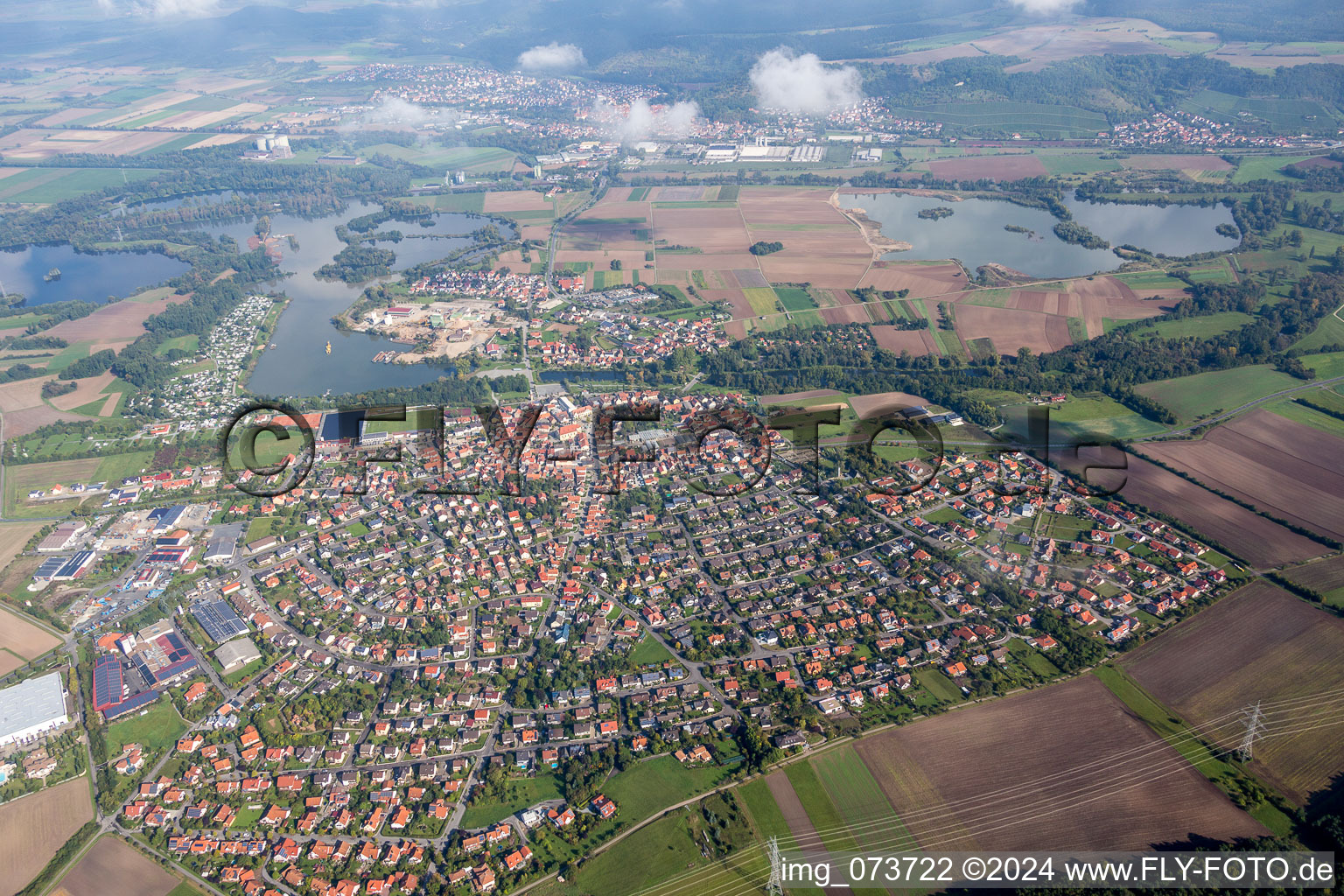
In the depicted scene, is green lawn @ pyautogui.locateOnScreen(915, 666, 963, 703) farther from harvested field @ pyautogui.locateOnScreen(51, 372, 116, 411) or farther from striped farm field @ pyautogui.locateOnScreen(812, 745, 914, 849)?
harvested field @ pyautogui.locateOnScreen(51, 372, 116, 411)

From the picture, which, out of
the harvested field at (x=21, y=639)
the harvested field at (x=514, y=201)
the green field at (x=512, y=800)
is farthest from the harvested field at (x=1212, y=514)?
the harvested field at (x=514, y=201)

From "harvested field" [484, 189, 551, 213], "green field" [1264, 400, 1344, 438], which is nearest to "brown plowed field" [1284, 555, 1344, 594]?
"green field" [1264, 400, 1344, 438]

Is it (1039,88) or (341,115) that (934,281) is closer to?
(1039,88)

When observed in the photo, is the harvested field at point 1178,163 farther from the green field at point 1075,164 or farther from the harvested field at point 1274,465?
the harvested field at point 1274,465

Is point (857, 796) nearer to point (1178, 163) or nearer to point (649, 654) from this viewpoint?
→ point (649, 654)

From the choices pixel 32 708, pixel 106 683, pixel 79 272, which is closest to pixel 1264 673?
pixel 106 683

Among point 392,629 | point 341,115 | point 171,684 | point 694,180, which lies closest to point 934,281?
point 694,180
